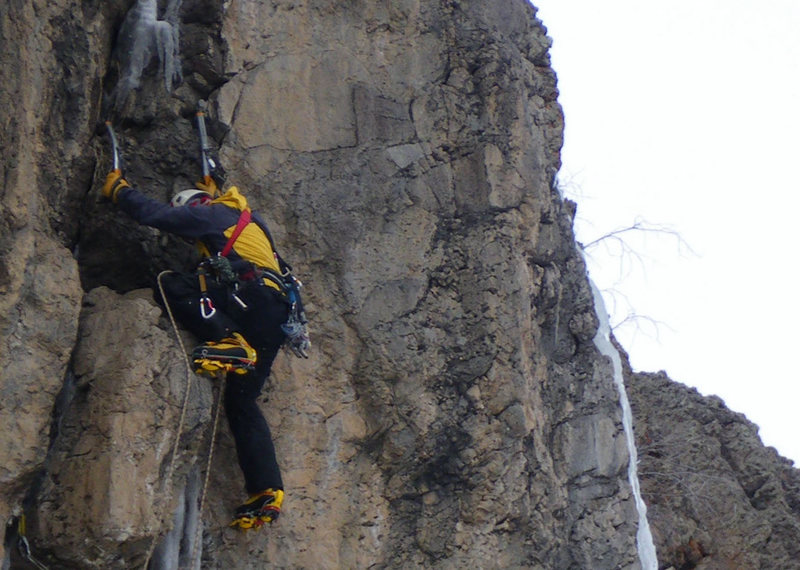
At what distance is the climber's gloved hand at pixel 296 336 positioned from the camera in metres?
5.91

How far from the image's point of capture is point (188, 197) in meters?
5.98

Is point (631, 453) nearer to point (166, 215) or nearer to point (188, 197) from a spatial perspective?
point (188, 197)

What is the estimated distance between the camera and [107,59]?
621cm

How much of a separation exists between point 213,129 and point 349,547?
2.60 metres

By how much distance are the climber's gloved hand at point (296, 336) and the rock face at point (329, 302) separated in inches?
16.3

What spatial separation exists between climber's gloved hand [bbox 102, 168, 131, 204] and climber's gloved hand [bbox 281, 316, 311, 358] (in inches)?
43.9

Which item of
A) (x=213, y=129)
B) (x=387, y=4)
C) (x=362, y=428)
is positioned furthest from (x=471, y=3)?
(x=362, y=428)

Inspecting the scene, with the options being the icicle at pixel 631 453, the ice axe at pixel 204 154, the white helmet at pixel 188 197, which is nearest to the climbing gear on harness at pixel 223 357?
the white helmet at pixel 188 197

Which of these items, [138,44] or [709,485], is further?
[709,485]

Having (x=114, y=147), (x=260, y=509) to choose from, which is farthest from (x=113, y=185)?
(x=260, y=509)

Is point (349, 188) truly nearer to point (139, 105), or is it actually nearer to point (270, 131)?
point (270, 131)

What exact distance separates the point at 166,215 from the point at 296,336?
954 mm

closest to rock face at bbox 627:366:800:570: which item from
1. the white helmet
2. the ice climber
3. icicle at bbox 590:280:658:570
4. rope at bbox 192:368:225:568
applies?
icicle at bbox 590:280:658:570

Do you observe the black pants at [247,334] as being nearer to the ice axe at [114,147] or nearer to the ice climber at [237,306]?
the ice climber at [237,306]
